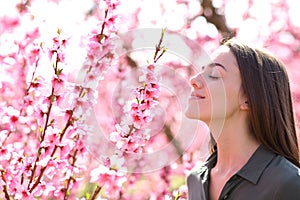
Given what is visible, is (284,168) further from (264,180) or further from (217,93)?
(217,93)

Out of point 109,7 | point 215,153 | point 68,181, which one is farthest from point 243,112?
point 68,181

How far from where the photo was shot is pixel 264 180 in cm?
184

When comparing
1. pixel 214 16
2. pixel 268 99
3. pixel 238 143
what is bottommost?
pixel 238 143

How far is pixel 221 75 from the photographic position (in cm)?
192

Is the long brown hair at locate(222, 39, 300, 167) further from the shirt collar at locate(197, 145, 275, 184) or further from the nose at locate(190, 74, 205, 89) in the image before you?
the nose at locate(190, 74, 205, 89)

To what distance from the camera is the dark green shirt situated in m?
1.77

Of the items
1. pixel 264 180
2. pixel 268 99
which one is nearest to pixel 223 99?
pixel 268 99

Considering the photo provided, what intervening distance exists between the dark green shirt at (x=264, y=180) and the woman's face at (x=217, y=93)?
0.56 feet

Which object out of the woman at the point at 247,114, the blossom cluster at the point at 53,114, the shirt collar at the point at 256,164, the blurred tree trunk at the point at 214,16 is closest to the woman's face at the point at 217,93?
the woman at the point at 247,114

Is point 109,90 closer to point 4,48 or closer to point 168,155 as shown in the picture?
point 168,155

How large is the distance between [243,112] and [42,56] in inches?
36.7

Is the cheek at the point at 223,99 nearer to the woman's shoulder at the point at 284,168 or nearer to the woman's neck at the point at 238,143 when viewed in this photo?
the woman's neck at the point at 238,143

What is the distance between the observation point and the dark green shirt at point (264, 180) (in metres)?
1.77

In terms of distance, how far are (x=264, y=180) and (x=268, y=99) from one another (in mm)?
248
